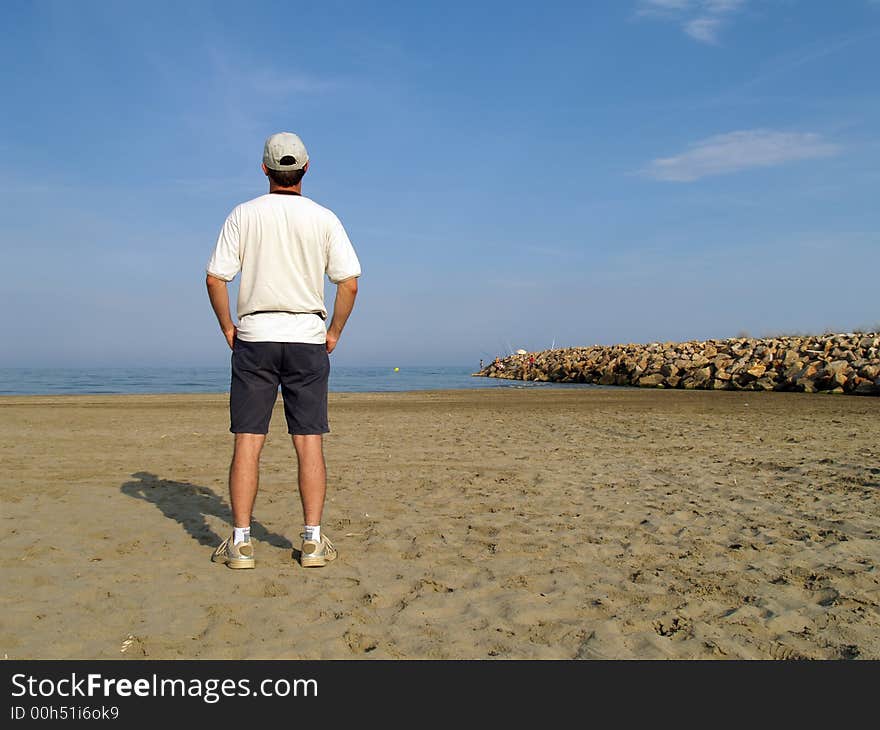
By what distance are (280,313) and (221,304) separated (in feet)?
1.10

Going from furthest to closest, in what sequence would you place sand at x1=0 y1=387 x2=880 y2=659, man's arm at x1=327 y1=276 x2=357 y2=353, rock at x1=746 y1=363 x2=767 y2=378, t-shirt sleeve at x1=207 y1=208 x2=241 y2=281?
rock at x1=746 y1=363 x2=767 y2=378
man's arm at x1=327 y1=276 x2=357 y2=353
t-shirt sleeve at x1=207 y1=208 x2=241 y2=281
sand at x1=0 y1=387 x2=880 y2=659

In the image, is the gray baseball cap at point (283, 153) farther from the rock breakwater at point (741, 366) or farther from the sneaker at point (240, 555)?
the rock breakwater at point (741, 366)

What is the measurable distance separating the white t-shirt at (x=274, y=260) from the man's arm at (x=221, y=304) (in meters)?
0.05

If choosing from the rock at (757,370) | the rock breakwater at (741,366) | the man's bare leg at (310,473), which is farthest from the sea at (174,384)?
the man's bare leg at (310,473)

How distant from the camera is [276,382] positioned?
3748 mm

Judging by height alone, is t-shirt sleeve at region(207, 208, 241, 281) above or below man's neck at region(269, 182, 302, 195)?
below

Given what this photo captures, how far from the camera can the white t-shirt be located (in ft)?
11.9

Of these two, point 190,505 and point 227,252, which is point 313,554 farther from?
point 190,505

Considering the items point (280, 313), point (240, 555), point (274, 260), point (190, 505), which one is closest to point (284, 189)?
point (274, 260)

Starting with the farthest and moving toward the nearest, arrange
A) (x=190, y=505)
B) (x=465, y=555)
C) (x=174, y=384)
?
(x=174, y=384)
(x=190, y=505)
(x=465, y=555)

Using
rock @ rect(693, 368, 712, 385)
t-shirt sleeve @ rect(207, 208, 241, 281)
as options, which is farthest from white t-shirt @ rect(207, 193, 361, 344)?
rock @ rect(693, 368, 712, 385)

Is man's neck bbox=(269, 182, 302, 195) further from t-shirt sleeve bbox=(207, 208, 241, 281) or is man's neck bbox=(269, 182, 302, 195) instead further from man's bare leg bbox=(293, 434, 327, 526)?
man's bare leg bbox=(293, 434, 327, 526)

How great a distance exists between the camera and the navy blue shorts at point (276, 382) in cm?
366

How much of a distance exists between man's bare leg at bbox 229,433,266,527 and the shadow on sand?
55cm
